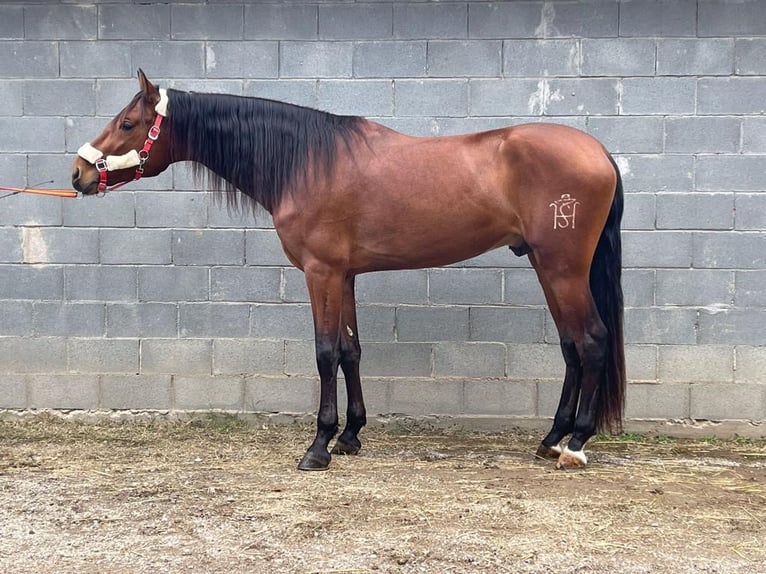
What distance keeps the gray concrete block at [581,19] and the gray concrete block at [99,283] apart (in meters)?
2.79

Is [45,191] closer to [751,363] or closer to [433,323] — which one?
[433,323]

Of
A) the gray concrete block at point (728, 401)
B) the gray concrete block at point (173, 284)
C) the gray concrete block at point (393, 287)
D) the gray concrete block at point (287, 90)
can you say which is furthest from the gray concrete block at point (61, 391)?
the gray concrete block at point (728, 401)

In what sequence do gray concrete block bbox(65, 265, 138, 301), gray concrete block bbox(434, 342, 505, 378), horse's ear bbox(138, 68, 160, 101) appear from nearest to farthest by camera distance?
horse's ear bbox(138, 68, 160, 101), gray concrete block bbox(434, 342, 505, 378), gray concrete block bbox(65, 265, 138, 301)

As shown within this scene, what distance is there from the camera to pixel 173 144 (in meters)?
3.69

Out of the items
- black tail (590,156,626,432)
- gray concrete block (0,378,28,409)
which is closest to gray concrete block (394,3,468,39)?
black tail (590,156,626,432)

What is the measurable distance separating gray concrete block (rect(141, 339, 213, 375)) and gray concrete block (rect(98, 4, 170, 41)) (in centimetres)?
178

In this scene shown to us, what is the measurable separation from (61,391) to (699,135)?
13.1 feet

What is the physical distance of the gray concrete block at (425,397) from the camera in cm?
439

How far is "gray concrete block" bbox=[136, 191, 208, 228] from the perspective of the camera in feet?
14.5

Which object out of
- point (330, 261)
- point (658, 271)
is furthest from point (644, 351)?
point (330, 261)

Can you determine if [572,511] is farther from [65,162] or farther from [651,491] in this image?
[65,162]

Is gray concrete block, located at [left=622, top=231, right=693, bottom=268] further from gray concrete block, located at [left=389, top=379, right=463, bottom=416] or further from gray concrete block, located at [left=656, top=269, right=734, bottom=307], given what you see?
gray concrete block, located at [left=389, top=379, right=463, bottom=416]

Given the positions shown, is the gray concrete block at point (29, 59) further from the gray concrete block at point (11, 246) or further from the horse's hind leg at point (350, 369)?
the horse's hind leg at point (350, 369)

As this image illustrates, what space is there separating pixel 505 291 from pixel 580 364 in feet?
2.42
